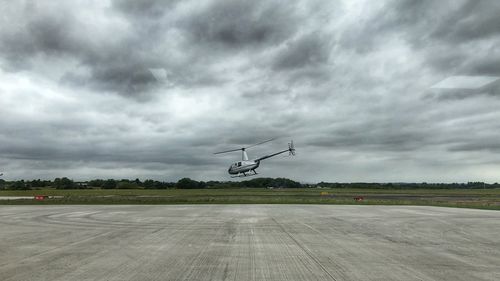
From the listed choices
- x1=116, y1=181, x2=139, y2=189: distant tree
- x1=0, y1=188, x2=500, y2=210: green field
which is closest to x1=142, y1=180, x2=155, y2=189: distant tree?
x1=116, y1=181, x2=139, y2=189: distant tree

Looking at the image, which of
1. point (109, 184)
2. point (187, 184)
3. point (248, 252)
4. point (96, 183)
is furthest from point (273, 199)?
point (96, 183)

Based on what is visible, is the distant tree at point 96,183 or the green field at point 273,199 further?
the distant tree at point 96,183

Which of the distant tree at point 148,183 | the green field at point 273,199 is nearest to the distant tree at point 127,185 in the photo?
the distant tree at point 148,183

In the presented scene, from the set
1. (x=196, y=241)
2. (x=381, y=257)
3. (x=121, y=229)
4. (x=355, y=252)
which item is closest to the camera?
(x=381, y=257)

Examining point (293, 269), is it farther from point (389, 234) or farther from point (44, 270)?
point (389, 234)

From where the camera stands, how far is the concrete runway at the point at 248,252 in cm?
848

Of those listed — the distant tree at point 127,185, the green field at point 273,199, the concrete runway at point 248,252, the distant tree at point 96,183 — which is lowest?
the concrete runway at point 248,252

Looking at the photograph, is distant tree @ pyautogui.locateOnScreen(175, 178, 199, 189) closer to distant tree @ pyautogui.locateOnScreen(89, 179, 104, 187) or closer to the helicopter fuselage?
distant tree @ pyautogui.locateOnScreen(89, 179, 104, 187)

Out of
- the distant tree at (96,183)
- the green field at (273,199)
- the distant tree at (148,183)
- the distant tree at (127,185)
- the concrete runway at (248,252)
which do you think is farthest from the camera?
the distant tree at (96,183)

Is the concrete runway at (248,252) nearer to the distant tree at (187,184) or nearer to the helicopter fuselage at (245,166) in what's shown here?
the helicopter fuselage at (245,166)

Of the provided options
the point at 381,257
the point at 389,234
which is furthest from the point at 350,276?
the point at 389,234

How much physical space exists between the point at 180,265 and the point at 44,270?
3.08 m

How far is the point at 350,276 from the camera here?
8.23m

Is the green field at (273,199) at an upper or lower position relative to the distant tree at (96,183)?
lower
